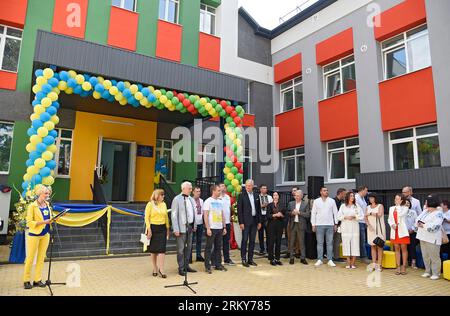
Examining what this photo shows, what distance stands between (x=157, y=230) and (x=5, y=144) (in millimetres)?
7668

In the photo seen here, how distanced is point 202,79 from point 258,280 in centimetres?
631

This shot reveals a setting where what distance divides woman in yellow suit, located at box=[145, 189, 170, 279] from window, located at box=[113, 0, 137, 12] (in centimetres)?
969

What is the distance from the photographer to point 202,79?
33.0 ft

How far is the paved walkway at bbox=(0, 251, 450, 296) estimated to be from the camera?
5117 millimetres

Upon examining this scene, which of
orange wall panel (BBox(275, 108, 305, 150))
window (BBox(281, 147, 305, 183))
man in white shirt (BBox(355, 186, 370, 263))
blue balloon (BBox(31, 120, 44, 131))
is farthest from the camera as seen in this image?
window (BBox(281, 147, 305, 183))

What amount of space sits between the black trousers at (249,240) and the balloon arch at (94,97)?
2.77 m

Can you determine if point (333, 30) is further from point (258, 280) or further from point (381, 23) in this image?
point (258, 280)

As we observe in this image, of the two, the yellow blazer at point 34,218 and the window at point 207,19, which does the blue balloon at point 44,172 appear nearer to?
the yellow blazer at point 34,218

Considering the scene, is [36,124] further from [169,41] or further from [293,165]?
[293,165]

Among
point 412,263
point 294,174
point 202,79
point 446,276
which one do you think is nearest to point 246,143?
point 294,174

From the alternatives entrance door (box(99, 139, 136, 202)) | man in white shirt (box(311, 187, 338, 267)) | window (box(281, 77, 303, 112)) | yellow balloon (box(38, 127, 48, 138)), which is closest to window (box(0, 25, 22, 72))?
entrance door (box(99, 139, 136, 202))

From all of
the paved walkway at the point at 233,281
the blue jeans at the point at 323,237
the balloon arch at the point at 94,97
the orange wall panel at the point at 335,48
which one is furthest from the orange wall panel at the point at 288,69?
the paved walkway at the point at 233,281

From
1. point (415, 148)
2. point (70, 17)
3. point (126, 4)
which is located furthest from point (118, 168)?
point (415, 148)

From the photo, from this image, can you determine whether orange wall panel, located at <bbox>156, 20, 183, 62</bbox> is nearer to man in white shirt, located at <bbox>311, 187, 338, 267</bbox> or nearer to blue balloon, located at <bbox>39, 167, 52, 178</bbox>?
blue balloon, located at <bbox>39, 167, 52, 178</bbox>
